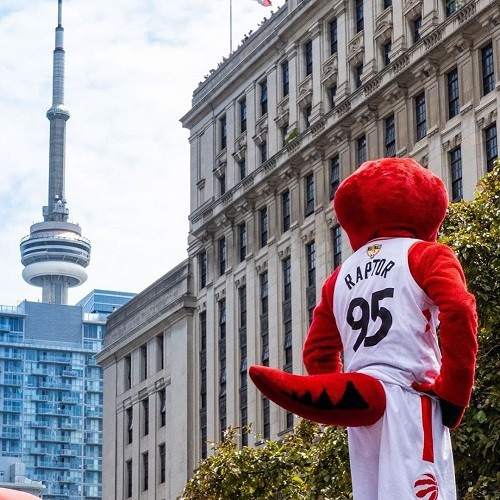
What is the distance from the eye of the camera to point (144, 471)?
7581cm

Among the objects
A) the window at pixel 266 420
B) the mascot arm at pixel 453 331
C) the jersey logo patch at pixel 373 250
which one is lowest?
the mascot arm at pixel 453 331

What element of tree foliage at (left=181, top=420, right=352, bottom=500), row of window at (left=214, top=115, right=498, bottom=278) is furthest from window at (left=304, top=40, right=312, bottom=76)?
tree foliage at (left=181, top=420, right=352, bottom=500)

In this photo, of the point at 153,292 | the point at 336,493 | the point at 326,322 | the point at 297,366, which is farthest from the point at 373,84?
the point at 326,322

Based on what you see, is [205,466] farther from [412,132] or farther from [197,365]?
[197,365]

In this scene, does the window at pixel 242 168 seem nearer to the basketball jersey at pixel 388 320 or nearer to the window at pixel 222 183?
the window at pixel 222 183

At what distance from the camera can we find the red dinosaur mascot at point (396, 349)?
39.3 feet

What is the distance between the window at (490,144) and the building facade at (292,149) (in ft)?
0.24

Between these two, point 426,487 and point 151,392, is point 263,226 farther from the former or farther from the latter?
point 426,487

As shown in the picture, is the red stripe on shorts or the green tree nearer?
the red stripe on shorts

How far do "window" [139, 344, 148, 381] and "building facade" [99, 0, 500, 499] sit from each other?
2.24ft

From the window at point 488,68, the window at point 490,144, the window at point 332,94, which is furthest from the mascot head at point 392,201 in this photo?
the window at point 332,94

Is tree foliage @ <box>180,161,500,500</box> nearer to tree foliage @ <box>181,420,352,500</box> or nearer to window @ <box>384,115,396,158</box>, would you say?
tree foliage @ <box>181,420,352,500</box>

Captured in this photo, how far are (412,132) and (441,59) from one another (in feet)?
10.1

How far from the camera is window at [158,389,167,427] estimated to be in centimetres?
7410
